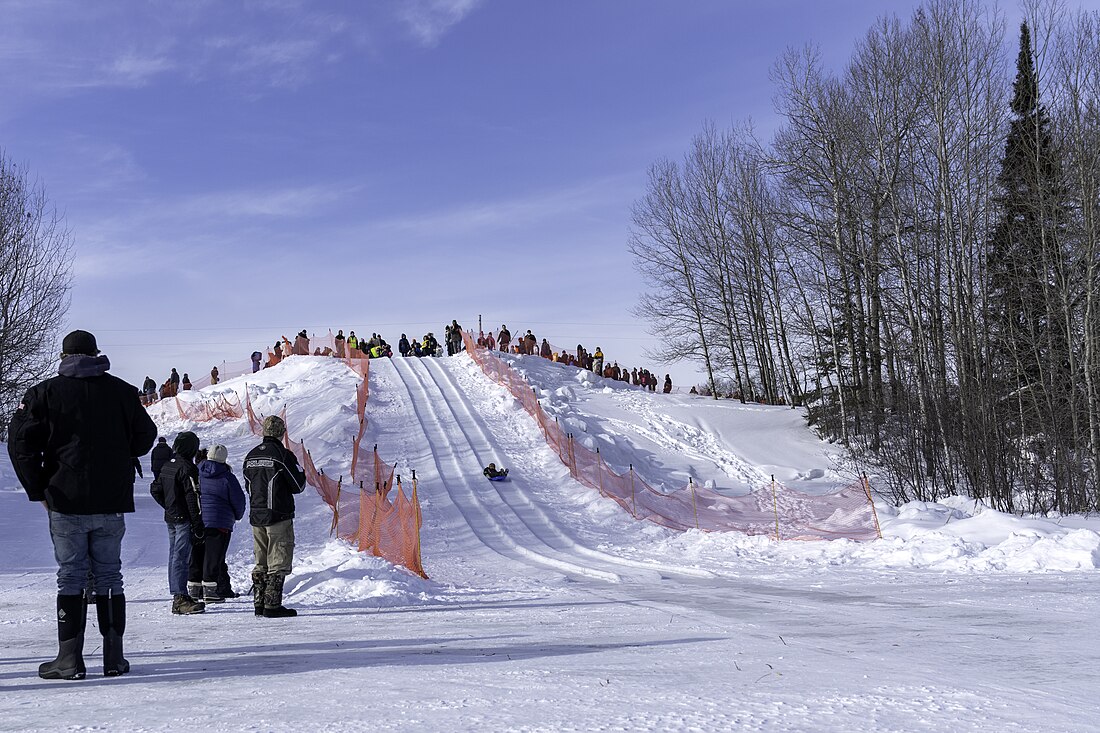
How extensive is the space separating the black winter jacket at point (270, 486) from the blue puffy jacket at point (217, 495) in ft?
4.56

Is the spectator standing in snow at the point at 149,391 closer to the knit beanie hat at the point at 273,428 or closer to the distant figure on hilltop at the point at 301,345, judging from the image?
the distant figure on hilltop at the point at 301,345

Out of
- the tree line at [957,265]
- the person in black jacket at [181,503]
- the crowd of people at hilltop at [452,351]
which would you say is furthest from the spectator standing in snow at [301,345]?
the person in black jacket at [181,503]

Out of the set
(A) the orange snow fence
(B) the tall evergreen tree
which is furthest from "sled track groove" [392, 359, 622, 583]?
(B) the tall evergreen tree

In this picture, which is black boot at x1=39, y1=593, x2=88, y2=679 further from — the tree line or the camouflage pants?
the tree line

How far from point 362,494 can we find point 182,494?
6.46m

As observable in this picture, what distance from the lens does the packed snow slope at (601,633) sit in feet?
14.1

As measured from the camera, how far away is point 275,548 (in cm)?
859

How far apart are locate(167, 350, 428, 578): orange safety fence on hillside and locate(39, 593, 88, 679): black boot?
697cm

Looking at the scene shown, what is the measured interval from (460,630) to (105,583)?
108 inches

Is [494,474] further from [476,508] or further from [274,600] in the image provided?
[274,600]

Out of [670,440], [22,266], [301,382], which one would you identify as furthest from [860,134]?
[22,266]

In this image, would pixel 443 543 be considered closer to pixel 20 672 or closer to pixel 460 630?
pixel 460 630

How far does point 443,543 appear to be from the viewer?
1878 cm

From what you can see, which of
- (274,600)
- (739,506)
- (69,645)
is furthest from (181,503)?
(739,506)
